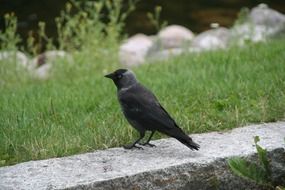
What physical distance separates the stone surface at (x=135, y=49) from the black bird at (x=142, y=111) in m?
5.26

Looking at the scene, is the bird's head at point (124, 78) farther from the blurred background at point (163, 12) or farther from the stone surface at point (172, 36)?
the blurred background at point (163, 12)

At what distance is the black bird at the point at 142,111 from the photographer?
4590mm

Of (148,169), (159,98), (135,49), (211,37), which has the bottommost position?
(148,169)

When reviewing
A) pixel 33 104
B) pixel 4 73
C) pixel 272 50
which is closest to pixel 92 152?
pixel 33 104

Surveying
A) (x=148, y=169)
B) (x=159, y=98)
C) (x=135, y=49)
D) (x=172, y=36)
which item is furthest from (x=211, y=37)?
(x=148, y=169)

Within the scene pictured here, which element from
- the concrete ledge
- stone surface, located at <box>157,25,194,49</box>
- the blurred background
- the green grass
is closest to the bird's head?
the green grass

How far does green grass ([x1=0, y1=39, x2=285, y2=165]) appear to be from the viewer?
199 inches

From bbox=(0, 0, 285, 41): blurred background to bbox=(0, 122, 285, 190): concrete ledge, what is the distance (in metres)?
8.53

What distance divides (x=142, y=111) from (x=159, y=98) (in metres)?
1.44

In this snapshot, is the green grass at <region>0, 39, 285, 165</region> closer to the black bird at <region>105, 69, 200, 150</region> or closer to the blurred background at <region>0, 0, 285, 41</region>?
the black bird at <region>105, 69, 200, 150</region>

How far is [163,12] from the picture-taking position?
47.2 feet

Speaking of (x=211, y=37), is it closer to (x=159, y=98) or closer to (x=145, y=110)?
(x=159, y=98)

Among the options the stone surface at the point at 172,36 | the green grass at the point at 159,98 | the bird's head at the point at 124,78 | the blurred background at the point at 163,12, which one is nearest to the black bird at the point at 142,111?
the bird's head at the point at 124,78

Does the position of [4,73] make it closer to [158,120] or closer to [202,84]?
[202,84]
